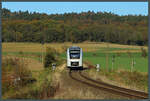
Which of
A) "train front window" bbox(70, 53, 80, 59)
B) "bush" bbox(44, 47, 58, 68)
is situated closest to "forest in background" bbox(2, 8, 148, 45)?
"bush" bbox(44, 47, 58, 68)

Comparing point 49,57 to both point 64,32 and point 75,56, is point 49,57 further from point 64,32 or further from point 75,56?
point 64,32

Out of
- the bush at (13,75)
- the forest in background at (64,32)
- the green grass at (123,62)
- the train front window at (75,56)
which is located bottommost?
the green grass at (123,62)

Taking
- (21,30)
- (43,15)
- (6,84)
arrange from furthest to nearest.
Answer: (43,15), (21,30), (6,84)

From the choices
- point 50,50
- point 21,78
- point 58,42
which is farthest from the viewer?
point 58,42

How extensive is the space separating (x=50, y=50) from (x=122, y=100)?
2596 cm

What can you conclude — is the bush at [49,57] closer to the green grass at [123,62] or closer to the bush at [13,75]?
the green grass at [123,62]

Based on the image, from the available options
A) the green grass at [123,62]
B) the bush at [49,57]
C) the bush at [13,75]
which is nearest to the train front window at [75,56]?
the bush at [49,57]

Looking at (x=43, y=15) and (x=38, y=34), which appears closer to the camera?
(x=38, y=34)

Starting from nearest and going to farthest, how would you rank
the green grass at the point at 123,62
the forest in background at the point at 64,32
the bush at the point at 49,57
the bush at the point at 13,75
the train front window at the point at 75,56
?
the bush at the point at 13,75, the train front window at the point at 75,56, the bush at the point at 49,57, the green grass at the point at 123,62, the forest in background at the point at 64,32

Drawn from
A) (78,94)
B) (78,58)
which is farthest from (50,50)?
(78,94)

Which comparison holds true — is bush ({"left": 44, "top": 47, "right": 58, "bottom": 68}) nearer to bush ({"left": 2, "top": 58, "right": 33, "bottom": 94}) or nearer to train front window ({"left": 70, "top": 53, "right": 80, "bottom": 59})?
train front window ({"left": 70, "top": 53, "right": 80, "bottom": 59})

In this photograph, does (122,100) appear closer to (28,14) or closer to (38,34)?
(38,34)

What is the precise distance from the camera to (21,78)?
915 inches

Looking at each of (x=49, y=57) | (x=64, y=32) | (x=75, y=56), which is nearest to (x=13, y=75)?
(x=75, y=56)
